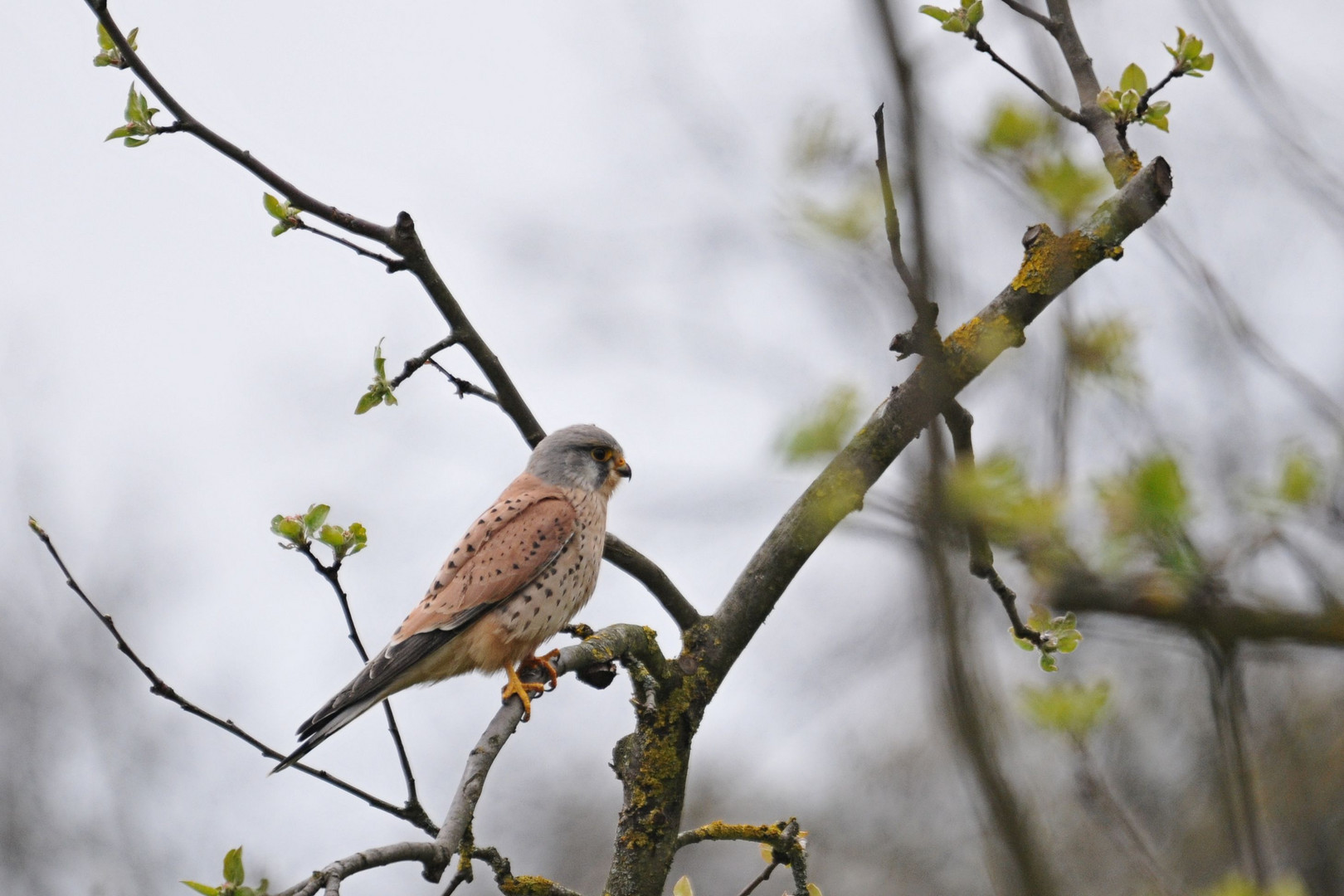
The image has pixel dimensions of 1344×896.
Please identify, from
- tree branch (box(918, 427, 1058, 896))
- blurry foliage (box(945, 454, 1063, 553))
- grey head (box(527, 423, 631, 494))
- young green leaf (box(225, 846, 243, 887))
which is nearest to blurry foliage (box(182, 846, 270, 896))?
young green leaf (box(225, 846, 243, 887))

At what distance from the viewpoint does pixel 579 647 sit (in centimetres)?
267

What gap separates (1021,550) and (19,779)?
38.2 feet

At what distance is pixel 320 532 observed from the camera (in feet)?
8.27

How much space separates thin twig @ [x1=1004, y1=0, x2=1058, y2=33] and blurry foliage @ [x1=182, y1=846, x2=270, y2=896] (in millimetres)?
2453

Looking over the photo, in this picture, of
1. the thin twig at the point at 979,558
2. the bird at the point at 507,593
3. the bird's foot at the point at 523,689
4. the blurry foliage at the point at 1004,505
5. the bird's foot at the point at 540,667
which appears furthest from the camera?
the bird at the point at 507,593

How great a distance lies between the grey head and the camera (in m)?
4.70

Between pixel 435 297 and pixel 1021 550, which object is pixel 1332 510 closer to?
pixel 1021 550

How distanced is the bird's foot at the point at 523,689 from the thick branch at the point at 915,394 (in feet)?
2.46

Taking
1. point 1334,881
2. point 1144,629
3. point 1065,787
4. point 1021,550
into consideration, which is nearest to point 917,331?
point 1021,550

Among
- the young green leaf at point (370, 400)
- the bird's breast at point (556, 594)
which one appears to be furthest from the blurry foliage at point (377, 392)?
the bird's breast at point (556, 594)

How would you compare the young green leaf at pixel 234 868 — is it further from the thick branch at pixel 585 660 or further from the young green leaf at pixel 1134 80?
the young green leaf at pixel 1134 80

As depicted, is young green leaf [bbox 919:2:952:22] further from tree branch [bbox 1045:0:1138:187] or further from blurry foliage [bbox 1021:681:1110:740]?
blurry foliage [bbox 1021:681:1110:740]

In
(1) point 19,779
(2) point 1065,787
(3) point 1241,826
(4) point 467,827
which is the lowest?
(3) point 1241,826

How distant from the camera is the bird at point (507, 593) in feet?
12.6
